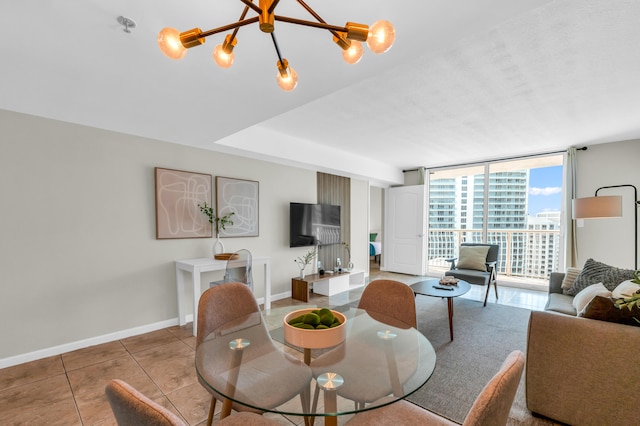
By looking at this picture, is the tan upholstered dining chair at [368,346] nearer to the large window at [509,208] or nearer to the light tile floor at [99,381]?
the light tile floor at [99,381]

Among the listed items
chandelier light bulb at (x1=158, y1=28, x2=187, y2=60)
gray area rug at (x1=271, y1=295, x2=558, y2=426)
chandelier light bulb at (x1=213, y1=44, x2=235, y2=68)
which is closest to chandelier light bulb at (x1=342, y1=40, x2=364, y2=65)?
chandelier light bulb at (x1=213, y1=44, x2=235, y2=68)

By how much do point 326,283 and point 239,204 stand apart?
6.43ft

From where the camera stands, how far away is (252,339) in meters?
1.56

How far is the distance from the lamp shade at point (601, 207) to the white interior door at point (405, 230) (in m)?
2.84

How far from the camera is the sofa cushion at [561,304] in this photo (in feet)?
8.07

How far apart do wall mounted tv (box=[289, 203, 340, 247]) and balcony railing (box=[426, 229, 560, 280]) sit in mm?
2524

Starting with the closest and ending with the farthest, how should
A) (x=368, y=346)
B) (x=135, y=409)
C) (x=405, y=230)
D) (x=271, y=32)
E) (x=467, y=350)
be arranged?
(x=135, y=409) → (x=271, y=32) → (x=368, y=346) → (x=467, y=350) → (x=405, y=230)

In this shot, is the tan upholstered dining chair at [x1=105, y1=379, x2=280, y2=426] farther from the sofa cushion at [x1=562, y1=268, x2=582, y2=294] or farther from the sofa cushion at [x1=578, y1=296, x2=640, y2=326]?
the sofa cushion at [x1=562, y1=268, x2=582, y2=294]

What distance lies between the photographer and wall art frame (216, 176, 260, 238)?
12.0 ft

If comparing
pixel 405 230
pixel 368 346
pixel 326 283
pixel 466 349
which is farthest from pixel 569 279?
pixel 405 230

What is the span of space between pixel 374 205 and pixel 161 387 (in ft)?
24.1

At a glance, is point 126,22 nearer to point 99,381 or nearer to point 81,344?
point 99,381

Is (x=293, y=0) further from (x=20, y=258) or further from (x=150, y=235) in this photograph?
(x=20, y=258)

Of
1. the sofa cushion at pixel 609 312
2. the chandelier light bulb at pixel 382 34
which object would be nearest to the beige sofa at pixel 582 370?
the sofa cushion at pixel 609 312
